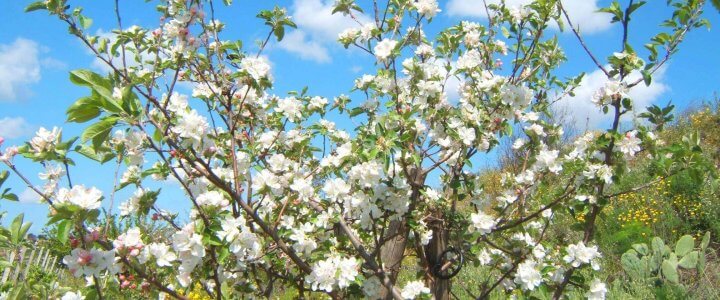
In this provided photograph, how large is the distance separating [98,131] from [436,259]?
156 cm

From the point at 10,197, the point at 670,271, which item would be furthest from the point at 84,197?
the point at 670,271

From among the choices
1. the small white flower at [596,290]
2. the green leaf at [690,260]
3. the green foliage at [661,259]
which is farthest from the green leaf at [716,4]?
the green leaf at [690,260]

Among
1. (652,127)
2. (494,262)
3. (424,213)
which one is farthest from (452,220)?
(652,127)

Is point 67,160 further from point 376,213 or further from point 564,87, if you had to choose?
point 564,87

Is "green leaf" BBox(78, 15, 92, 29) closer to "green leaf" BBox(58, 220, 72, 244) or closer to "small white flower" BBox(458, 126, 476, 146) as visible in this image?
"green leaf" BBox(58, 220, 72, 244)

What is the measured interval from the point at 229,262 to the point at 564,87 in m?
1.78

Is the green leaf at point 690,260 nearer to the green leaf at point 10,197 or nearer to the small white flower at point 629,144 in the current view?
the small white flower at point 629,144

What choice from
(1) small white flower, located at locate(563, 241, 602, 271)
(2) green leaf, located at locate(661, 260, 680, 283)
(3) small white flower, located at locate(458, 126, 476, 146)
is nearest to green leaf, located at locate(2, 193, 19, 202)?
(3) small white flower, located at locate(458, 126, 476, 146)

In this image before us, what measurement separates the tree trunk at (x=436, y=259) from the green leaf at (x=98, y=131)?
1458 millimetres

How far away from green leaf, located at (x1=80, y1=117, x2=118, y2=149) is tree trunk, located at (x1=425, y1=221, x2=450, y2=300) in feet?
4.78

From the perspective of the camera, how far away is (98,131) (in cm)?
136

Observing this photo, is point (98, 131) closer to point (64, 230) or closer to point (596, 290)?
point (64, 230)

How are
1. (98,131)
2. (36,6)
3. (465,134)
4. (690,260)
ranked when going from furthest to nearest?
(690,260)
(465,134)
(36,6)
(98,131)

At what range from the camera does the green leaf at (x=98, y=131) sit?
134 centimetres
